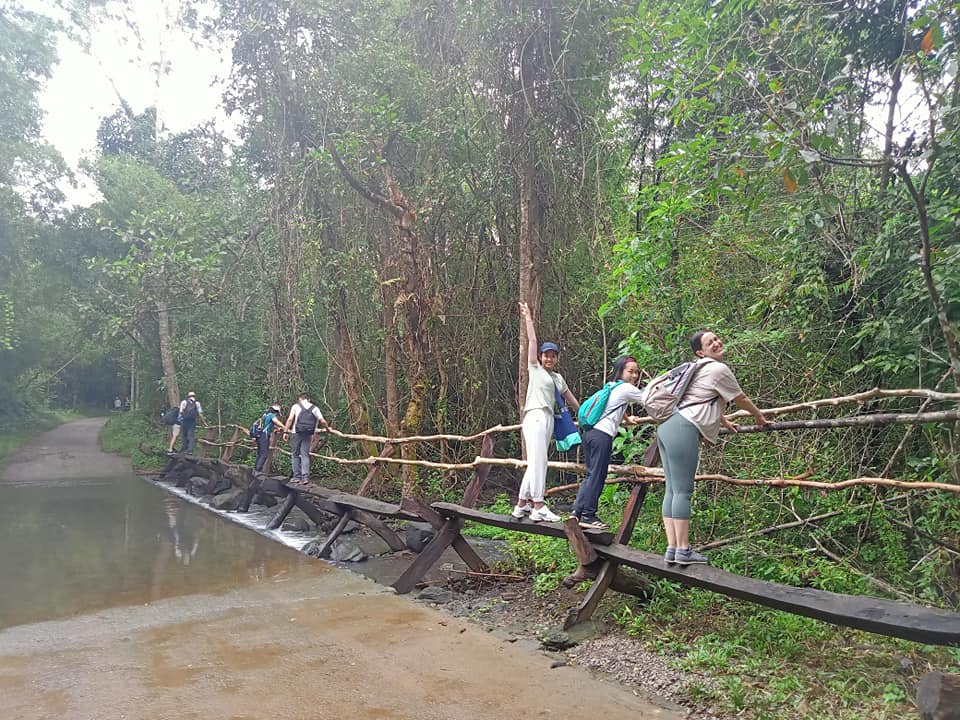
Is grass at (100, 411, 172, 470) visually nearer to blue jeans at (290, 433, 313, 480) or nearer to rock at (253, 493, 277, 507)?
rock at (253, 493, 277, 507)

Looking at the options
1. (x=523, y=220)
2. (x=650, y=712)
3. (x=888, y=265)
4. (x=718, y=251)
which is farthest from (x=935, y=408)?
(x=523, y=220)

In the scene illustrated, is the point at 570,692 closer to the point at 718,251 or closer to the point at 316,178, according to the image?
the point at 718,251

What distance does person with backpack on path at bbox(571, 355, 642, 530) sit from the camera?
5.05 m

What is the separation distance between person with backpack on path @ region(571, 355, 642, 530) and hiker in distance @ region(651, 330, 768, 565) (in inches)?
28.5

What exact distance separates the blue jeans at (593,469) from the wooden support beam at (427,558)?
1813mm

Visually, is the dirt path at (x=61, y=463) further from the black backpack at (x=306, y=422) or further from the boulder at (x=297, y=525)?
the black backpack at (x=306, y=422)

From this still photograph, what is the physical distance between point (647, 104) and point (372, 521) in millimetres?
5635

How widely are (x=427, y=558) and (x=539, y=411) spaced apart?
2.01m

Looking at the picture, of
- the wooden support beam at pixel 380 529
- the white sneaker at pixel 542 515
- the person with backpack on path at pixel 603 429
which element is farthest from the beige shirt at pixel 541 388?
the wooden support beam at pixel 380 529

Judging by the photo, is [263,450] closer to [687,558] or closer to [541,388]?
[541,388]

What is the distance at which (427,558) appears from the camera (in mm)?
6629

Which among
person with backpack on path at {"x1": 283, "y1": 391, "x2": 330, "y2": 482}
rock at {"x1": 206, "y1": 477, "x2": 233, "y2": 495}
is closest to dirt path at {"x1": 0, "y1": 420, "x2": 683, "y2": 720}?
person with backpack on path at {"x1": 283, "y1": 391, "x2": 330, "y2": 482}

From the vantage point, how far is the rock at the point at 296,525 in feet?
33.6

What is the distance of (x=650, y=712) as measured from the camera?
12.2 ft
